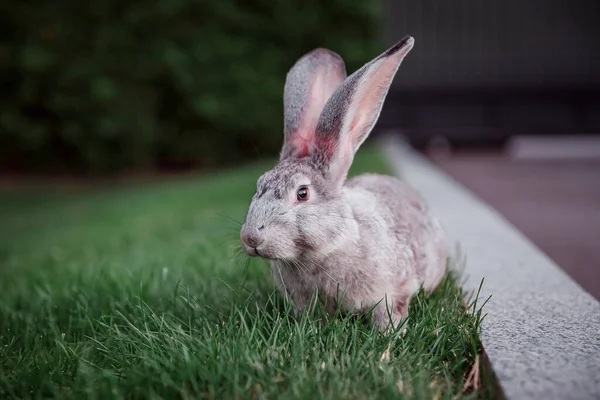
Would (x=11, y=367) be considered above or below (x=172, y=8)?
below

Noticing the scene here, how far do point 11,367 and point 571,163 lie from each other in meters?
9.45

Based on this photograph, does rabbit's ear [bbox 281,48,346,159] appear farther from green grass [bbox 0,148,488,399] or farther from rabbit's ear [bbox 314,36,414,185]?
green grass [bbox 0,148,488,399]

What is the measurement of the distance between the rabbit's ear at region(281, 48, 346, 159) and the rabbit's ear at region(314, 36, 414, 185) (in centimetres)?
10

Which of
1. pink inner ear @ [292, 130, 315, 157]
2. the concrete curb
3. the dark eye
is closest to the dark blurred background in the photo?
the concrete curb

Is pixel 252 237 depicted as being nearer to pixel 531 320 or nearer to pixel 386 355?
pixel 386 355

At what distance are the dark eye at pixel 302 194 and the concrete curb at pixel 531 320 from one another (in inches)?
27.6

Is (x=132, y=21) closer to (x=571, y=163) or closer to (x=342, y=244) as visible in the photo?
(x=571, y=163)

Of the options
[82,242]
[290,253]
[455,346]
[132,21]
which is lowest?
[82,242]

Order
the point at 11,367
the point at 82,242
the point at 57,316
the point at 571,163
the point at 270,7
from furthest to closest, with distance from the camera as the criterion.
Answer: the point at 270,7 < the point at 571,163 < the point at 82,242 < the point at 57,316 < the point at 11,367

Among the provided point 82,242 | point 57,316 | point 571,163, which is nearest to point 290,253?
point 57,316

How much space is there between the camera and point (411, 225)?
2.58 metres

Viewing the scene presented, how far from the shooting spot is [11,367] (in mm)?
2250

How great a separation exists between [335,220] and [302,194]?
0.45ft

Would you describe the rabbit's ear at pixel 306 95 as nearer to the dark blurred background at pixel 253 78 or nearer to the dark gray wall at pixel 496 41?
the dark blurred background at pixel 253 78
